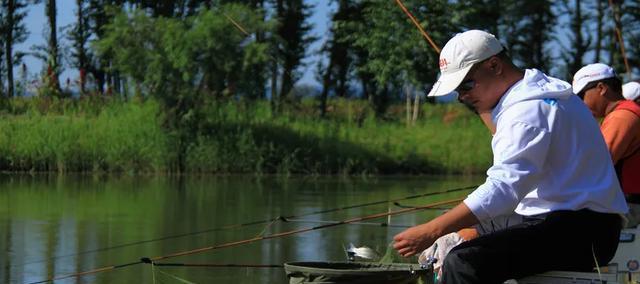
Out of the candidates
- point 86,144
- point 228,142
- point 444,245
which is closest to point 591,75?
point 444,245

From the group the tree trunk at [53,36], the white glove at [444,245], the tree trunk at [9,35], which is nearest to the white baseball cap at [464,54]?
the white glove at [444,245]

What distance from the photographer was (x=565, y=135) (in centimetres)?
344

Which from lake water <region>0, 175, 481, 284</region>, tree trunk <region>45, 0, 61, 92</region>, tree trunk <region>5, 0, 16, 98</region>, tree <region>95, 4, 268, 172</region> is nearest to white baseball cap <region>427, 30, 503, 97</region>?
lake water <region>0, 175, 481, 284</region>

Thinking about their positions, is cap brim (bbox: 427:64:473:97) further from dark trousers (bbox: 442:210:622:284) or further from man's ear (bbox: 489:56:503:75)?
dark trousers (bbox: 442:210:622:284)

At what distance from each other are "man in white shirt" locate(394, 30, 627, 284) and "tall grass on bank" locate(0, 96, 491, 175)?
15757 millimetres

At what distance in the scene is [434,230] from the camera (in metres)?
3.49

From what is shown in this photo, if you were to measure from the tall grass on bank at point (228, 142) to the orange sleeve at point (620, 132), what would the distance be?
14752 mm

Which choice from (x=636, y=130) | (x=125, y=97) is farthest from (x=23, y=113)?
(x=636, y=130)

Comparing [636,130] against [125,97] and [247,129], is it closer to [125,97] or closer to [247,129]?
[247,129]

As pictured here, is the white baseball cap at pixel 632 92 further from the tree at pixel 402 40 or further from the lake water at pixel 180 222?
the tree at pixel 402 40

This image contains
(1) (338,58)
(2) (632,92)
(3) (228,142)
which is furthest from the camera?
(1) (338,58)

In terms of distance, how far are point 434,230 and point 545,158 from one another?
411 mm

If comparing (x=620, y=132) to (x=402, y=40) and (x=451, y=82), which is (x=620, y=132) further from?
(x=402, y=40)

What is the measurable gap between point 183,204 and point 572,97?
34.0ft
